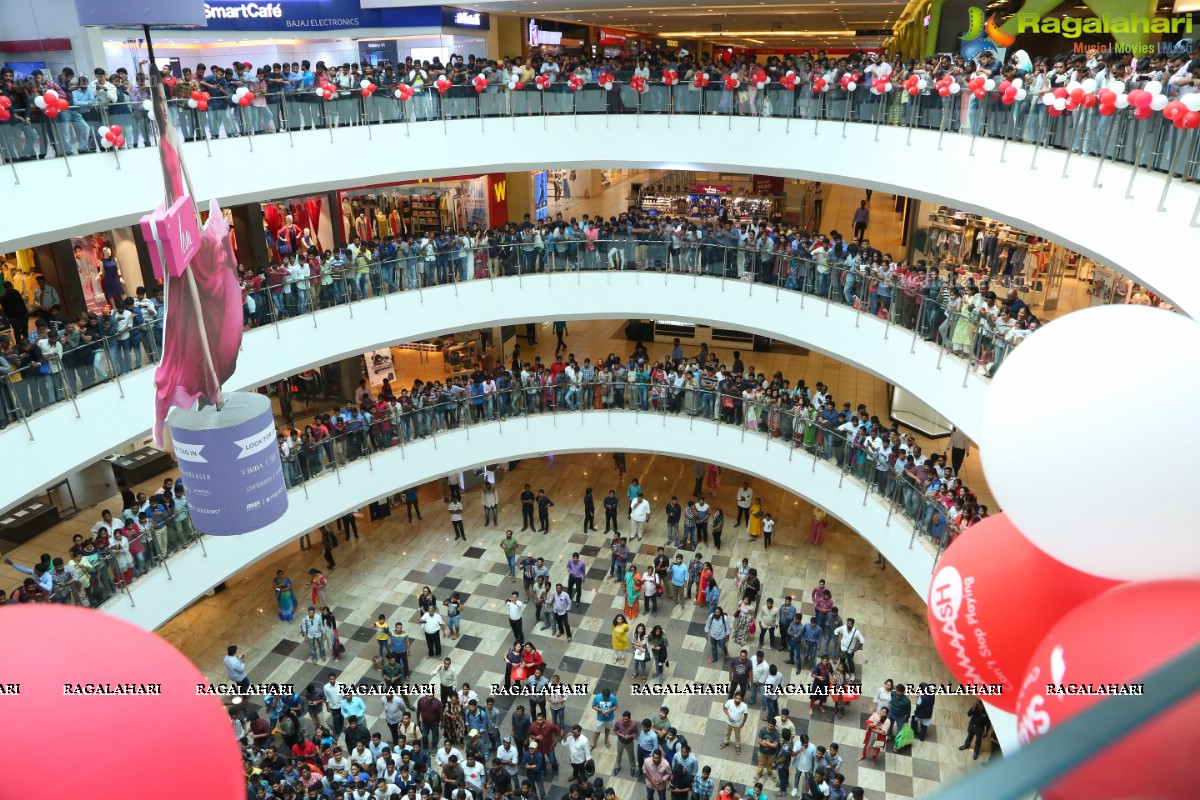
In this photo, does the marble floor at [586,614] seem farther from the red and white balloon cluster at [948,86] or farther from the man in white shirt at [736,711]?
the red and white balloon cluster at [948,86]

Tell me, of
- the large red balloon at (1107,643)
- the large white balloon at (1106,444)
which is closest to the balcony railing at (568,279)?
the large white balloon at (1106,444)

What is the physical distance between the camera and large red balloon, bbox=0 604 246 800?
241 cm

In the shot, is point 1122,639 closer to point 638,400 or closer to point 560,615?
point 560,615

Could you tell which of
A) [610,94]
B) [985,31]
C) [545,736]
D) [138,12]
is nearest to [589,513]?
[545,736]

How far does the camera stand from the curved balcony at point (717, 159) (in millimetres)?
9469

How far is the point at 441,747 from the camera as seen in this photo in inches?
521

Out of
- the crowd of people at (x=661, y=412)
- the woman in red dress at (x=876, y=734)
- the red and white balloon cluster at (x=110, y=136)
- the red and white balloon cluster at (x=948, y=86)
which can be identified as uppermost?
the red and white balloon cluster at (x=948, y=86)

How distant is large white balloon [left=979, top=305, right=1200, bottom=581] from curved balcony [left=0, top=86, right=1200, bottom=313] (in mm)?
6018

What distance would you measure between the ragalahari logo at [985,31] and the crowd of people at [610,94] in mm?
1666

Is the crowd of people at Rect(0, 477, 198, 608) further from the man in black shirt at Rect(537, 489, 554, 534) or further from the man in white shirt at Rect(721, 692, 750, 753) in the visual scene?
the man in white shirt at Rect(721, 692, 750, 753)

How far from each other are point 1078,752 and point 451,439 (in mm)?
17590

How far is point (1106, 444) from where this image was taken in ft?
10.4

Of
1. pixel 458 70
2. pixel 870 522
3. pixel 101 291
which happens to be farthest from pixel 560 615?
pixel 101 291

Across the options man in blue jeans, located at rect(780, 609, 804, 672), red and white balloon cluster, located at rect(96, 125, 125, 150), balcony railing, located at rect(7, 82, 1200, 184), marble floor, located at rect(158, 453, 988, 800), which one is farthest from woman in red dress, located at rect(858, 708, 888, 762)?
red and white balloon cluster, located at rect(96, 125, 125, 150)
